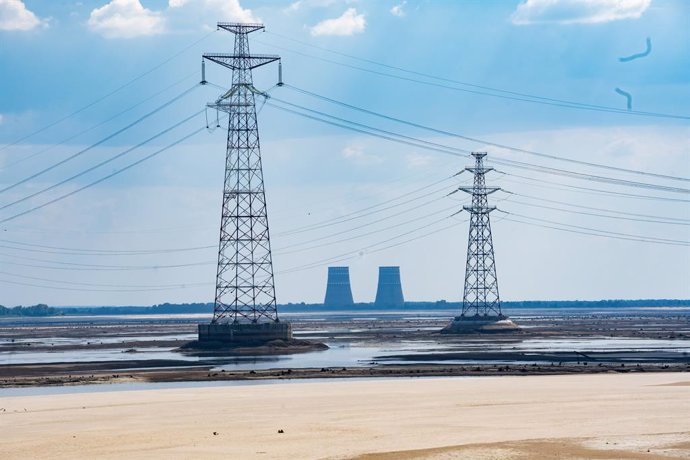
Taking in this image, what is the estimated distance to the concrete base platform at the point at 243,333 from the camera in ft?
342

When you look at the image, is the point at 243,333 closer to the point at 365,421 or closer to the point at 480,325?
the point at 480,325

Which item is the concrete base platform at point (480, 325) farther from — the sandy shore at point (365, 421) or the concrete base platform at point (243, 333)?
the sandy shore at point (365, 421)

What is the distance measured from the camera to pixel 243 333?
343 feet

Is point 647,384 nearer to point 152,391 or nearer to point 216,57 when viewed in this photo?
point 152,391

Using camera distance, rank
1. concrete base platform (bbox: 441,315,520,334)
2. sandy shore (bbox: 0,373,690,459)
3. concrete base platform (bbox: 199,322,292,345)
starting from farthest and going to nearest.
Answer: concrete base platform (bbox: 441,315,520,334), concrete base platform (bbox: 199,322,292,345), sandy shore (bbox: 0,373,690,459)

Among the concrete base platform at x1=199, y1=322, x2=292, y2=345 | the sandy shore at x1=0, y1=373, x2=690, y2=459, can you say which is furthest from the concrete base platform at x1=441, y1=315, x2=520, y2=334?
the sandy shore at x1=0, y1=373, x2=690, y2=459

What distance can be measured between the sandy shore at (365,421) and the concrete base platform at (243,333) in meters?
41.5

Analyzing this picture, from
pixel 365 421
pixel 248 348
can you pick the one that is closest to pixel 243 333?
pixel 248 348

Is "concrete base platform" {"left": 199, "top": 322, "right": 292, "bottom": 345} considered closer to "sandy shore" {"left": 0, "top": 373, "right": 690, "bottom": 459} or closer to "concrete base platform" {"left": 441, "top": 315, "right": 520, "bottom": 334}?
"sandy shore" {"left": 0, "top": 373, "right": 690, "bottom": 459}

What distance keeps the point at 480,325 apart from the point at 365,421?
10425 cm

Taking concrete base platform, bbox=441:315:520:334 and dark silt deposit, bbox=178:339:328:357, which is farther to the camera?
concrete base platform, bbox=441:315:520:334

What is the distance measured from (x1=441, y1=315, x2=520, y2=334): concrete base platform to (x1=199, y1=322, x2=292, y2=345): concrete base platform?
45.1 metres

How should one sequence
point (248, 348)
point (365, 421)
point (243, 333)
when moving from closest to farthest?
point (365, 421), point (248, 348), point (243, 333)

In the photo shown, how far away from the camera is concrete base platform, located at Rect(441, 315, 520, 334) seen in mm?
146500
